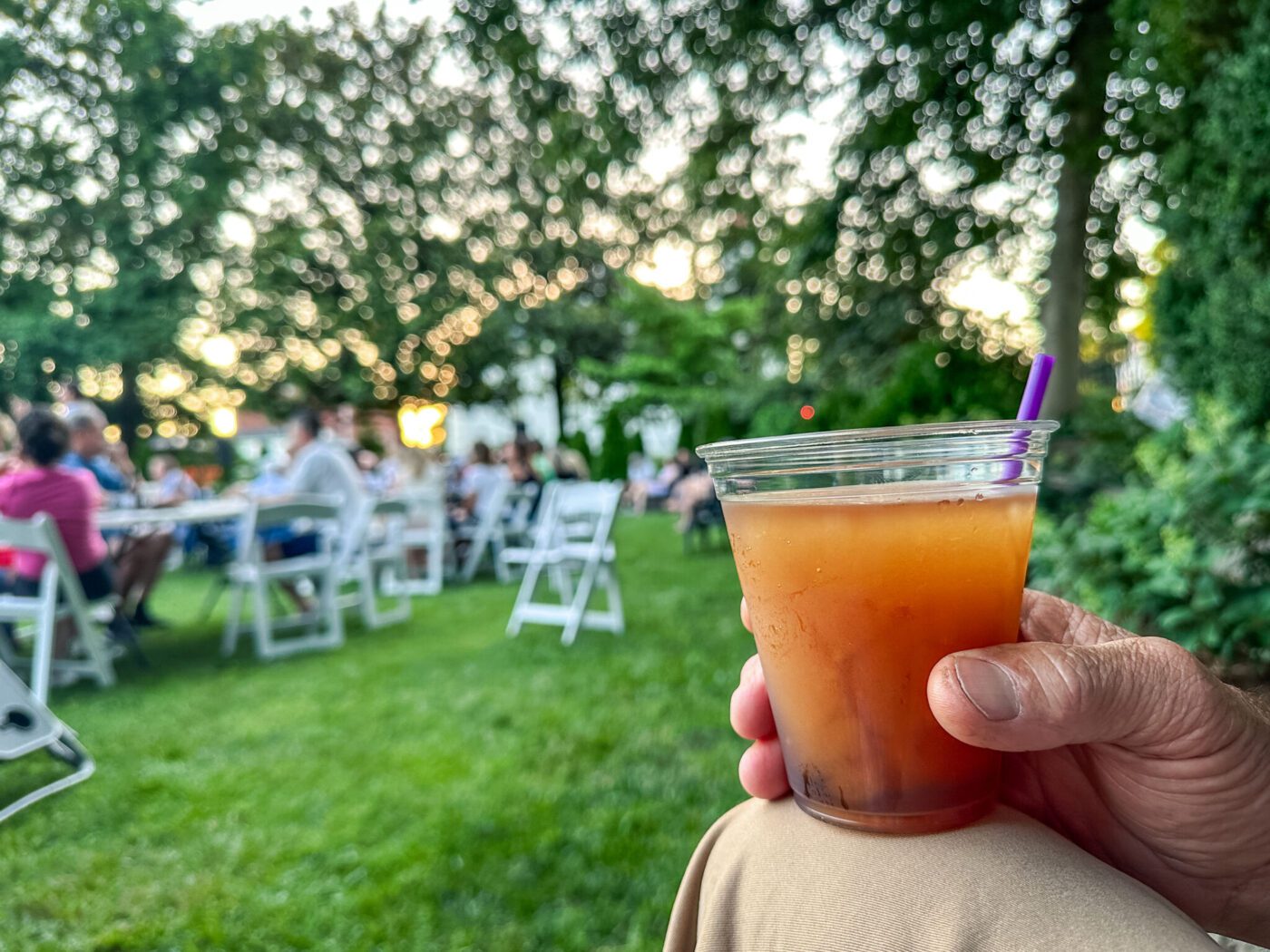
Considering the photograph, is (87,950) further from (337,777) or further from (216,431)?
(216,431)

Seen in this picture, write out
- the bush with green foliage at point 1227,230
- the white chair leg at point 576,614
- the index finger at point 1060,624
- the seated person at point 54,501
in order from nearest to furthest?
the index finger at point 1060,624 → the bush with green foliage at point 1227,230 → the seated person at point 54,501 → the white chair leg at point 576,614

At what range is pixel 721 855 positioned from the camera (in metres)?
0.79

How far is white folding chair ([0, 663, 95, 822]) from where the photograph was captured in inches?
103

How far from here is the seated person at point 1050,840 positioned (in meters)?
0.61

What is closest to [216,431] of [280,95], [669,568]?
[280,95]

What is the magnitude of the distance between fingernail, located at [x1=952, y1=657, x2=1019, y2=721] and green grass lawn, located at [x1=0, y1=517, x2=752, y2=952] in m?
1.84

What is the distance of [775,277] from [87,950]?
7770 mm

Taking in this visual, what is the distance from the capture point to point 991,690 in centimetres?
61

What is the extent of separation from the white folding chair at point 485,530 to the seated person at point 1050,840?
778 centimetres

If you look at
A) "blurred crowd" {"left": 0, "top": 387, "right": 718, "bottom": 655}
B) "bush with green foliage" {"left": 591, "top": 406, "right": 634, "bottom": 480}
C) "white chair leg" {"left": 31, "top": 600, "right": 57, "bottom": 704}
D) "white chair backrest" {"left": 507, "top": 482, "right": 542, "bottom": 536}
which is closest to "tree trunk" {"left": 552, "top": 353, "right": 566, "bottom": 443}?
"bush with green foliage" {"left": 591, "top": 406, "right": 634, "bottom": 480}

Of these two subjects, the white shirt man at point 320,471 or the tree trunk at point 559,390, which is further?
the tree trunk at point 559,390

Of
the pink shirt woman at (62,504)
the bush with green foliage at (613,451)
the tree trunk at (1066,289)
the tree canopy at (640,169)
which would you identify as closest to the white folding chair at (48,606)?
the pink shirt woman at (62,504)

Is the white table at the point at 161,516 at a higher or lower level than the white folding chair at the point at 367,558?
higher

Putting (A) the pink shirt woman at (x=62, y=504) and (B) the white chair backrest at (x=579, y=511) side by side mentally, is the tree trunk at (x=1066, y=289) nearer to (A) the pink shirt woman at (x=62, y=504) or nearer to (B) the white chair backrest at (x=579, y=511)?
(B) the white chair backrest at (x=579, y=511)
